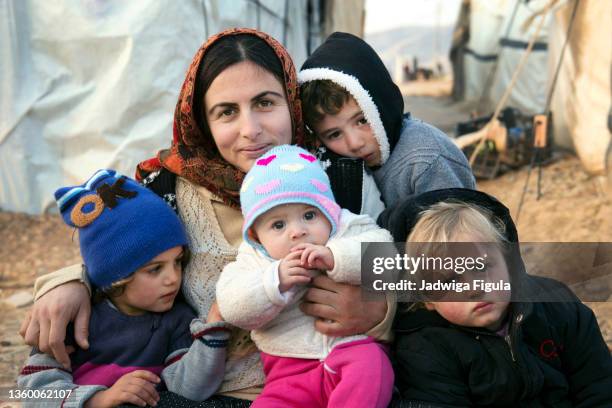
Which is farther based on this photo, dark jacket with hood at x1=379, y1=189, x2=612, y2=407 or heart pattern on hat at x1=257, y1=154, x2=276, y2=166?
heart pattern on hat at x1=257, y1=154, x2=276, y2=166

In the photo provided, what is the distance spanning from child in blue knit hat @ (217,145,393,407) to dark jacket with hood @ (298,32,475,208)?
0.30 m

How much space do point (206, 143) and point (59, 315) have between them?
28.2 inches

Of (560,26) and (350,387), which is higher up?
(350,387)

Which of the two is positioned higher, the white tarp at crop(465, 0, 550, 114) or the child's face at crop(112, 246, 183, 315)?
the child's face at crop(112, 246, 183, 315)

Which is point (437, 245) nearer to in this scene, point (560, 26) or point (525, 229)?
point (525, 229)

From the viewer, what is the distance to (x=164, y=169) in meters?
2.04

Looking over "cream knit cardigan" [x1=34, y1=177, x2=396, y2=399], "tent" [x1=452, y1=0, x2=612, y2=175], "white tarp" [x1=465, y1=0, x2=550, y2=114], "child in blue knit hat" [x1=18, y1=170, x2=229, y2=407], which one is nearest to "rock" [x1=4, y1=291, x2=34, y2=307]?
"cream knit cardigan" [x1=34, y1=177, x2=396, y2=399]

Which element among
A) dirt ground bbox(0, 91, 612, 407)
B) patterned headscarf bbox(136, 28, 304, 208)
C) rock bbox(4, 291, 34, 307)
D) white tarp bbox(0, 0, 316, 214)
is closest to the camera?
patterned headscarf bbox(136, 28, 304, 208)

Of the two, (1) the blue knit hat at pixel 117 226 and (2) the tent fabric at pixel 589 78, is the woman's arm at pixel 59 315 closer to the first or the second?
(1) the blue knit hat at pixel 117 226

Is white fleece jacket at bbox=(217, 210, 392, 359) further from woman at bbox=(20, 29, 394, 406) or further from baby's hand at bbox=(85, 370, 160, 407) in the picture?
baby's hand at bbox=(85, 370, 160, 407)

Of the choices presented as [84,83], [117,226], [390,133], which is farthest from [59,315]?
[84,83]

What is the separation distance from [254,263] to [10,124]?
16.0ft

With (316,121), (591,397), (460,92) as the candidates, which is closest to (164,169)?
(316,121)

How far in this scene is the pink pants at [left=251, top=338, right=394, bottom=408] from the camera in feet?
4.75
